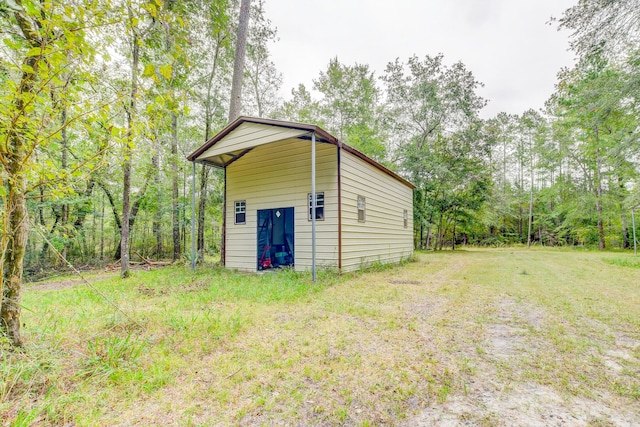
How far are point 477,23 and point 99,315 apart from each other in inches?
524

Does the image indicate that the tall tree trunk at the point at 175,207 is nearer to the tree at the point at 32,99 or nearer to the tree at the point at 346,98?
the tree at the point at 32,99

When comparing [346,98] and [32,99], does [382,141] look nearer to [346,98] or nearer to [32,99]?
[346,98]

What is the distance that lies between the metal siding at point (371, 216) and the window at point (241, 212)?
135 inches

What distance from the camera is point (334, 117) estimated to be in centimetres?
1758

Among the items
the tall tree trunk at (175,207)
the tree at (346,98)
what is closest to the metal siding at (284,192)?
the tall tree trunk at (175,207)

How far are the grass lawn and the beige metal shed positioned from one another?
9.55 ft

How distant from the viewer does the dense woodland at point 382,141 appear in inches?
208

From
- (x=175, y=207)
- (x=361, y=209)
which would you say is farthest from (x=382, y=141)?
(x=175, y=207)

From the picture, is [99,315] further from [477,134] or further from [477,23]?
[477,134]

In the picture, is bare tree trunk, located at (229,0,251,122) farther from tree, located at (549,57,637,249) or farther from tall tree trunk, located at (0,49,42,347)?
tree, located at (549,57,637,249)

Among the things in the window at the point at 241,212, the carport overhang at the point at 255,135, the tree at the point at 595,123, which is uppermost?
the tree at the point at 595,123

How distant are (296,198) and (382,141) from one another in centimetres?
1203

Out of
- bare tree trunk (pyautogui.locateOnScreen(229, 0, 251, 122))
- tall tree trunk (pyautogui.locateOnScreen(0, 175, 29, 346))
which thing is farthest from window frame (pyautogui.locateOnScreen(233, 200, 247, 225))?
tall tree trunk (pyautogui.locateOnScreen(0, 175, 29, 346))

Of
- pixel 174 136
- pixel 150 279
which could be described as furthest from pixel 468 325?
pixel 174 136
